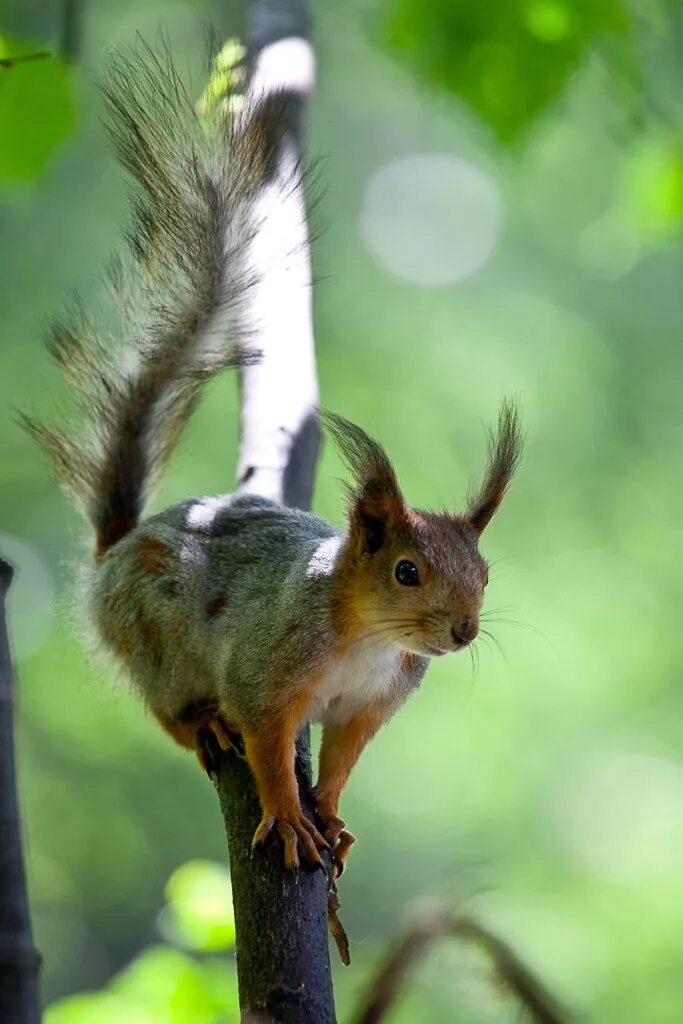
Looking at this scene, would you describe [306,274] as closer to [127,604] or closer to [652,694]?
[127,604]

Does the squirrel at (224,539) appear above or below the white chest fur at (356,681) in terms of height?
above

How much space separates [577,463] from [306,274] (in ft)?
16.0

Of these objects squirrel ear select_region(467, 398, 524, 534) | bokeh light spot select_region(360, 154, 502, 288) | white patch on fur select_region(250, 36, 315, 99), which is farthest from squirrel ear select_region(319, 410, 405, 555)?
bokeh light spot select_region(360, 154, 502, 288)

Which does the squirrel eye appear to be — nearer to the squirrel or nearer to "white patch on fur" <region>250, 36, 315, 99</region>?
the squirrel

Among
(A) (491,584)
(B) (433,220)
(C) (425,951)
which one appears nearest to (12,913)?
(C) (425,951)

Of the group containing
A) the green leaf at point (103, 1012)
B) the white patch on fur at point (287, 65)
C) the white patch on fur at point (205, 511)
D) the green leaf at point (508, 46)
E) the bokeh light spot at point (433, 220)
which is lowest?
the green leaf at point (103, 1012)

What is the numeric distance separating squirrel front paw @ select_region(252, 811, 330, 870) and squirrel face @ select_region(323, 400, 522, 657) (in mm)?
286

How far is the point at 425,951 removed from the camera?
0.77 metres

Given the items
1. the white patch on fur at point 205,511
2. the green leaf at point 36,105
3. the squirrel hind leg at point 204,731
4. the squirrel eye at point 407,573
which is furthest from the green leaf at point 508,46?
the squirrel hind leg at point 204,731

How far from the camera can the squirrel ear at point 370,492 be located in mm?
1809

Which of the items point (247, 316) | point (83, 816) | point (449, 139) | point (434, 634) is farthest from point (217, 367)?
point (449, 139)

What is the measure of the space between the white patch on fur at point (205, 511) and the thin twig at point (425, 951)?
4.89 feet

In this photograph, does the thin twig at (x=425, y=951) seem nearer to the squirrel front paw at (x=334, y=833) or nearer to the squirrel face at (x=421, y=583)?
the squirrel face at (x=421, y=583)

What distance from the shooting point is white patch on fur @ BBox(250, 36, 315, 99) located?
2.20m
